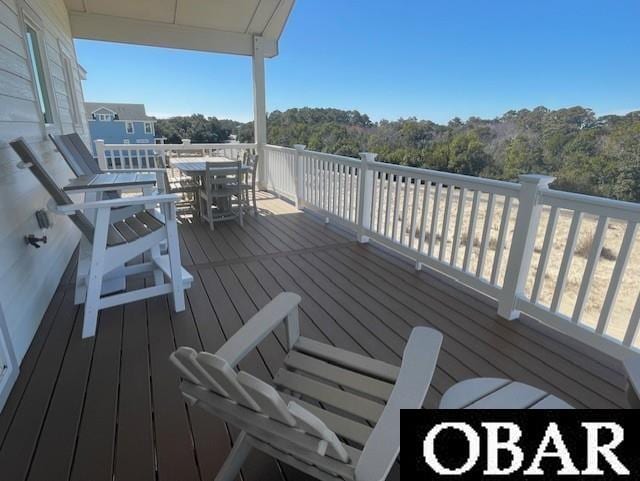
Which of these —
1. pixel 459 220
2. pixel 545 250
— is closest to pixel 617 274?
pixel 545 250

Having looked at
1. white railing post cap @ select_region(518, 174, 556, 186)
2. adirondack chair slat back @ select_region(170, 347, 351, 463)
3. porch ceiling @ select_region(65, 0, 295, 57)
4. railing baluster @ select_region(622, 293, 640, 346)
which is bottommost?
railing baluster @ select_region(622, 293, 640, 346)

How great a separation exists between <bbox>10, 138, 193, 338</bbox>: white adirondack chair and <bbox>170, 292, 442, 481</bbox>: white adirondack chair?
4.20ft

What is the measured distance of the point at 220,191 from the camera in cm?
464

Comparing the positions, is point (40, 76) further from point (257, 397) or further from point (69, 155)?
point (257, 397)

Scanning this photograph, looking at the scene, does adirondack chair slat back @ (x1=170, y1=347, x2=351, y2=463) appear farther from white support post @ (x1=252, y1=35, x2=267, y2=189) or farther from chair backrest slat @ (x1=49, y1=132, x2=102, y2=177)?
white support post @ (x1=252, y1=35, x2=267, y2=189)

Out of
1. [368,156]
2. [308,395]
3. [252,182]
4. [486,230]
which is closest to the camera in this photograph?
[308,395]

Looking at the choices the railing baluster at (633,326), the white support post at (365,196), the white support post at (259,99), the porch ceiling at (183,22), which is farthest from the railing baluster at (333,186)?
the porch ceiling at (183,22)

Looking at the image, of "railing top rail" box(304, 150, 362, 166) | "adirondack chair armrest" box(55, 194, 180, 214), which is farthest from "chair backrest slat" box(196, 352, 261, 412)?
"railing top rail" box(304, 150, 362, 166)

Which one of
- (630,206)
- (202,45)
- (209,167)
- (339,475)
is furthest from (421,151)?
(339,475)

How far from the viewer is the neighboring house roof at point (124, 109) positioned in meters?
13.0

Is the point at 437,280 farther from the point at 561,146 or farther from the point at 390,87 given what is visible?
the point at 390,87

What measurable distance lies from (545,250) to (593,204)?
41 cm

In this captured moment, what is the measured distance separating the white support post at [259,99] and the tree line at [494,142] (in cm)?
110

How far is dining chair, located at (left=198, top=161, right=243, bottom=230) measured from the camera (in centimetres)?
438
